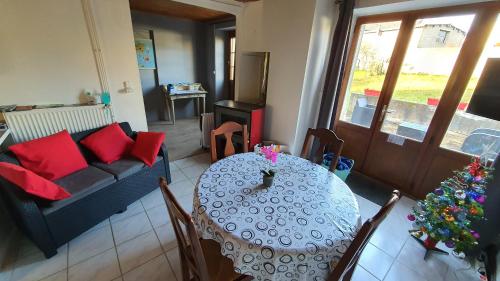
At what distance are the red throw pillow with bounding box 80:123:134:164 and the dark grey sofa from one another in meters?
0.08

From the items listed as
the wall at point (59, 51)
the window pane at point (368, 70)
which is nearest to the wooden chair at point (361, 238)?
the window pane at point (368, 70)

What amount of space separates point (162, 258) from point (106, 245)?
1.67 feet

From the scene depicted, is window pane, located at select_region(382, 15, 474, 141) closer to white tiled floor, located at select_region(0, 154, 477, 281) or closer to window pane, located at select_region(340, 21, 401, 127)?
window pane, located at select_region(340, 21, 401, 127)

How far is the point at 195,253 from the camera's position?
886 mm

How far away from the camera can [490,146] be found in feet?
6.48

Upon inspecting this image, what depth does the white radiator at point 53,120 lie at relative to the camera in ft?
6.23

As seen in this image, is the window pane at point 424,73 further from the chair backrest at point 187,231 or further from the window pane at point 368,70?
the chair backrest at point 187,231

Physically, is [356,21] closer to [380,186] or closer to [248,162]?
[380,186]

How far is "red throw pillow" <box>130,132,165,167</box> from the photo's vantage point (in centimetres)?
215

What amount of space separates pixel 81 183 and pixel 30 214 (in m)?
0.37

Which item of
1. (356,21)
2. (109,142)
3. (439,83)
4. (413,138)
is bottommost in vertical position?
(109,142)

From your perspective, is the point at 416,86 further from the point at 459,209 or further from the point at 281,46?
the point at 281,46

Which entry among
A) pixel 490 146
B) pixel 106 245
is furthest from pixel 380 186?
pixel 106 245

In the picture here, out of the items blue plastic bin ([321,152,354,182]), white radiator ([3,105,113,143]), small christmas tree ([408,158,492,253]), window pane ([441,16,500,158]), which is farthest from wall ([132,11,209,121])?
small christmas tree ([408,158,492,253])
